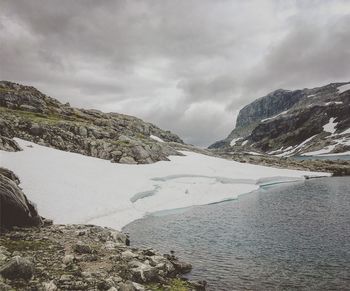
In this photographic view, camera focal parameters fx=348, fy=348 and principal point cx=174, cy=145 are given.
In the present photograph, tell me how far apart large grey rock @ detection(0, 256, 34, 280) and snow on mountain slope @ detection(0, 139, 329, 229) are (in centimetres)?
1722

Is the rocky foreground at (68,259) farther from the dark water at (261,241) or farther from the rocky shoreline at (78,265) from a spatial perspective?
the dark water at (261,241)

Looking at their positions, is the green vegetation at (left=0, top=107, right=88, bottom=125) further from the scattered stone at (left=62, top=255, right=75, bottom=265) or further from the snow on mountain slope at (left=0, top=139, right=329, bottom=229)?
the scattered stone at (left=62, top=255, right=75, bottom=265)

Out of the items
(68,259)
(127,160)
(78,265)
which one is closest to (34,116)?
(127,160)

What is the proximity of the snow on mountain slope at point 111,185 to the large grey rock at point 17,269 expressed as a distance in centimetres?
1722

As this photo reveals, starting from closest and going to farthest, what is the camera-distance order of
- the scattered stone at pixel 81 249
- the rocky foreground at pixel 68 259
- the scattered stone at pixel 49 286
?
1. the scattered stone at pixel 49 286
2. the rocky foreground at pixel 68 259
3. the scattered stone at pixel 81 249

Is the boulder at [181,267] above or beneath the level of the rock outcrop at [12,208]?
beneath

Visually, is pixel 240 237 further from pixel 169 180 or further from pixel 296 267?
pixel 169 180

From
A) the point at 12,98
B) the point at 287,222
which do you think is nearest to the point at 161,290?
the point at 287,222

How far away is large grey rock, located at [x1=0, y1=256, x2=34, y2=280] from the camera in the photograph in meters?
17.2

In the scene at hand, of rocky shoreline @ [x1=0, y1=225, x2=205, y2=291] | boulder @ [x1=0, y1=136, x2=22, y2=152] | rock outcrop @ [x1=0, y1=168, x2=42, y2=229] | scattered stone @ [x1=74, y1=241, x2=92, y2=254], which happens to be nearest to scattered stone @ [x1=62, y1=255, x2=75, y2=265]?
rocky shoreline @ [x1=0, y1=225, x2=205, y2=291]

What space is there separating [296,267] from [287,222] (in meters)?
14.9

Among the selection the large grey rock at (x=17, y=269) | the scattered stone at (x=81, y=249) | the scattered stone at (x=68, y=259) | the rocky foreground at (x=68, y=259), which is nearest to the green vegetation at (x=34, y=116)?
the rocky foreground at (x=68, y=259)

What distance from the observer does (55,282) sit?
57.4ft

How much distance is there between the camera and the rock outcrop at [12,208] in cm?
2614
